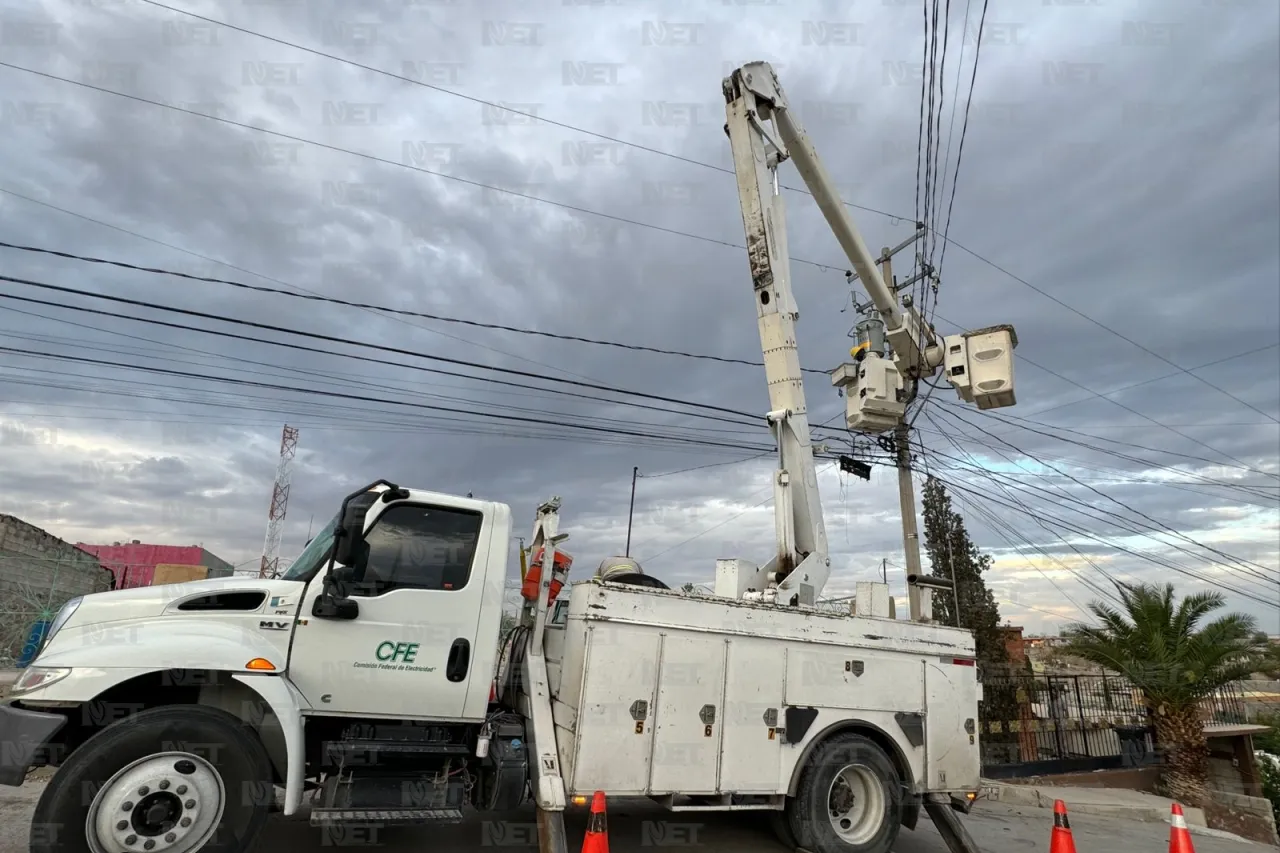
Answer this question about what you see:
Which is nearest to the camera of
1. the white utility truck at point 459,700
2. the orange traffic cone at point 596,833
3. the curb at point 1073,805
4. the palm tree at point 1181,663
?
the orange traffic cone at point 596,833

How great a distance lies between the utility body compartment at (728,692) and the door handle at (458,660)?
73cm

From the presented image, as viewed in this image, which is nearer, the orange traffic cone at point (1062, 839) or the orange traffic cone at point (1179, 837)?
the orange traffic cone at point (1179, 837)

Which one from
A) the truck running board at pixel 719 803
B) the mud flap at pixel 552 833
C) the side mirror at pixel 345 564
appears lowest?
the mud flap at pixel 552 833

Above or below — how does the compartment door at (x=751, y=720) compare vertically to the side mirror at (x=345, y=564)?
below

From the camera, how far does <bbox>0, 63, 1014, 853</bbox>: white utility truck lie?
425 centimetres

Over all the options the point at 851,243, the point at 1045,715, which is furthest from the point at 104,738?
the point at 1045,715

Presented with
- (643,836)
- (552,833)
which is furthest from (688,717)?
(643,836)

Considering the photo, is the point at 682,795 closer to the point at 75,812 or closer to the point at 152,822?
the point at 152,822

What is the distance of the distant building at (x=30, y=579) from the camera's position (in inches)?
540

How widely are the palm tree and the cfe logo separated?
14.3 m

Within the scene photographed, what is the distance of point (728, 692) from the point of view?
18.0 feet

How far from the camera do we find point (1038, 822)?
8711mm

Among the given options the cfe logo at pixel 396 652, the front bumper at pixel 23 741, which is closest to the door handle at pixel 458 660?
the cfe logo at pixel 396 652

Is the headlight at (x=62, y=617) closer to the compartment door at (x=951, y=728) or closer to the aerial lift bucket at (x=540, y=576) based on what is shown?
the aerial lift bucket at (x=540, y=576)
